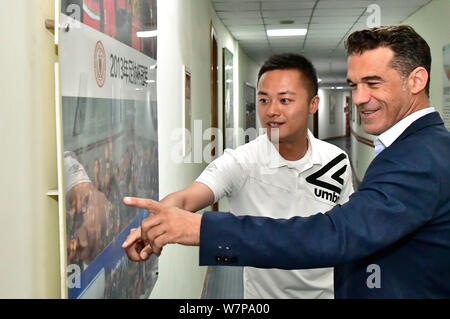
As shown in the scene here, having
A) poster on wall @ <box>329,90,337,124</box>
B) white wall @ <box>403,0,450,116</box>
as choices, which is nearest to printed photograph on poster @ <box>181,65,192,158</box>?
white wall @ <box>403,0,450,116</box>

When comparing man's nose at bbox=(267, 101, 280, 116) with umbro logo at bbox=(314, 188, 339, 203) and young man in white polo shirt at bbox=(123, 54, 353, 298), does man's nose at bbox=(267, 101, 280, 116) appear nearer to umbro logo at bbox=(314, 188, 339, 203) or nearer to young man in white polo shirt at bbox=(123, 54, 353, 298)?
young man in white polo shirt at bbox=(123, 54, 353, 298)

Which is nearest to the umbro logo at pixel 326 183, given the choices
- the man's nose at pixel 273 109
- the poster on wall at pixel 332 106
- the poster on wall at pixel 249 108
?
the man's nose at pixel 273 109

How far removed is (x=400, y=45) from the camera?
1.20 m

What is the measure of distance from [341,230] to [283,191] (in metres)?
0.82

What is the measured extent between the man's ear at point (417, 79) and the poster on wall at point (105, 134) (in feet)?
2.82

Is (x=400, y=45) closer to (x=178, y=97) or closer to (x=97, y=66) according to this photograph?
(x=97, y=66)

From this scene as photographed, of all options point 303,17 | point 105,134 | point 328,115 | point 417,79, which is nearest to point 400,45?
point 417,79

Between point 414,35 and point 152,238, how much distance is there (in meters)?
0.86

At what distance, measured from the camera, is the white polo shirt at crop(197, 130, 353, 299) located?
71.4 inches

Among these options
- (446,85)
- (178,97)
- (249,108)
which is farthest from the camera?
(249,108)

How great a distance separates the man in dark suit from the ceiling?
171 inches

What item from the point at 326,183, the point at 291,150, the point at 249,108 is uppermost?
the point at 249,108

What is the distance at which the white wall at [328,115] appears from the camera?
75.6 ft
